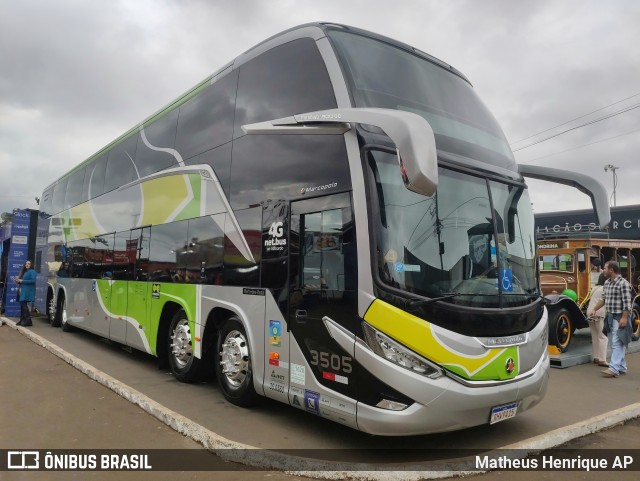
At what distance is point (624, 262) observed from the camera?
41.5 ft

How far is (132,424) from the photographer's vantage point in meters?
5.37

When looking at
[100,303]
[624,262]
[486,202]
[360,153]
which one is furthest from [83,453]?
[624,262]

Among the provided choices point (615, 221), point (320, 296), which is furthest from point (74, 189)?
point (615, 221)

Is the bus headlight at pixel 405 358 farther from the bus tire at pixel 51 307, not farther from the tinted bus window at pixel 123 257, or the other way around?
the bus tire at pixel 51 307

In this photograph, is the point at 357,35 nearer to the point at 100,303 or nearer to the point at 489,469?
the point at 489,469

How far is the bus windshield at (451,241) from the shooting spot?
4324mm

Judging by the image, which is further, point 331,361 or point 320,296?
point 320,296

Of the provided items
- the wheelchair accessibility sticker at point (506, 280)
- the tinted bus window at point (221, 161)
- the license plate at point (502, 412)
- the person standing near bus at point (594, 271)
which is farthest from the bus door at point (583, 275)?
the tinted bus window at point (221, 161)

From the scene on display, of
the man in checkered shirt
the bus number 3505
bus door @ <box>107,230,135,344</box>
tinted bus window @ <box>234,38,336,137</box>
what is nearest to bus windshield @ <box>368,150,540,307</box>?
the bus number 3505

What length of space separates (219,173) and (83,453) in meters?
3.58

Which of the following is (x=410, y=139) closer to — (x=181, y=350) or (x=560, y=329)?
(x=181, y=350)

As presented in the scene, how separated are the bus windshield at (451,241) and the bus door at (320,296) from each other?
0.39 m

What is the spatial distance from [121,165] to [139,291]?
2859mm

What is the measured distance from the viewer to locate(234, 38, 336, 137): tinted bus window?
5.16 m
